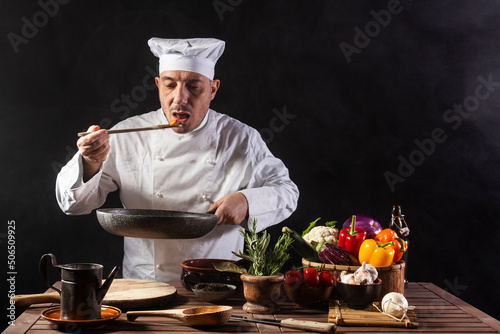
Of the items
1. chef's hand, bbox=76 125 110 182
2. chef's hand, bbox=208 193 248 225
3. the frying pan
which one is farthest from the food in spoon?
chef's hand, bbox=76 125 110 182

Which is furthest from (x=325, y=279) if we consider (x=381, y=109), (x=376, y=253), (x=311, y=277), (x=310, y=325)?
(x=381, y=109)

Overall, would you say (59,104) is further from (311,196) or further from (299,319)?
(299,319)

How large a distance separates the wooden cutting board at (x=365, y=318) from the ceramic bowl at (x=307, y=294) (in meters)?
0.06

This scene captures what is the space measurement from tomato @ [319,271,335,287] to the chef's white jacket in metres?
0.82

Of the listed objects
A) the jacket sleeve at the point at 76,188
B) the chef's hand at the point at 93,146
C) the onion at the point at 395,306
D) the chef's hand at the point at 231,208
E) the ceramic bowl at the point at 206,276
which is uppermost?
the chef's hand at the point at 93,146

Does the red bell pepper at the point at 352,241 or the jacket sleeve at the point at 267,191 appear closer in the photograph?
the red bell pepper at the point at 352,241

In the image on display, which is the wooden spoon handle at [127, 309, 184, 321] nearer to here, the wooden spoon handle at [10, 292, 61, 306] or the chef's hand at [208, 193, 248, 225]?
the wooden spoon handle at [10, 292, 61, 306]

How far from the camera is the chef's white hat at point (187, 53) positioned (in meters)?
2.81

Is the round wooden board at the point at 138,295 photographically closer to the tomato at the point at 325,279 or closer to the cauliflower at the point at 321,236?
the tomato at the point at 325,279

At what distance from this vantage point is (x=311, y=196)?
3619 mm

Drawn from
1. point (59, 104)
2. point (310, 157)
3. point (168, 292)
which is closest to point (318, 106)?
point (310, 157)

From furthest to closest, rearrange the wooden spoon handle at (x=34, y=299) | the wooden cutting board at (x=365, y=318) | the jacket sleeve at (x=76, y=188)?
1. the jacket sleeve at (x=76, y=188)
2. the wooden spoon handle at (x=34, y=299)
3. the wooden cutting board at (x=365, y=318)

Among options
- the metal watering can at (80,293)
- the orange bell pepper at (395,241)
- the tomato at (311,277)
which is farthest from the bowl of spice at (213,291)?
the orange bell pepper at (395,241)

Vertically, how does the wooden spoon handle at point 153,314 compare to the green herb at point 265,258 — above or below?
below
